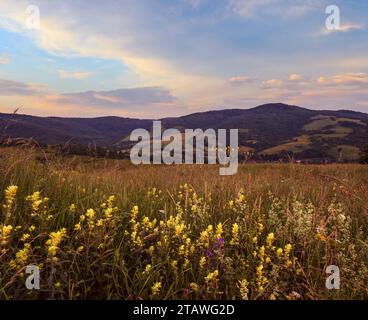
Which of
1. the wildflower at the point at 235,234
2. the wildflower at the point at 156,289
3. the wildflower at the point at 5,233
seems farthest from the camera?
the wildflower at the point at 235,234

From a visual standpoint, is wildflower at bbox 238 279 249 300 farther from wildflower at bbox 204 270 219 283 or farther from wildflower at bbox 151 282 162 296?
wildflower at bbox 151 282 162 296

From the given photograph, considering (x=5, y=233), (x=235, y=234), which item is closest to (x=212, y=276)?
(x=235, y=234)

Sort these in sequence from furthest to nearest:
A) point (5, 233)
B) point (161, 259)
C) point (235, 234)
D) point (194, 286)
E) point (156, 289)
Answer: point (235, 234)
point (161, 259)
point (194, 286)
point (156, 289)
point (5, 233)

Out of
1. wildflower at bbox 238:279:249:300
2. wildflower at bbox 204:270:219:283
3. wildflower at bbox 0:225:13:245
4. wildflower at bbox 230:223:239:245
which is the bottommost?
wildflower at bbox 238:279:249:300

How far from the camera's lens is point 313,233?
354cm

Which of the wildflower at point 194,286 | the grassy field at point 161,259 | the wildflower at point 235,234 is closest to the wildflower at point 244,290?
the grassy field at point 161,259

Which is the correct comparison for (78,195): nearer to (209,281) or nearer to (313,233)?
(209,281)

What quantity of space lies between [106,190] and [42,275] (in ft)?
7.74

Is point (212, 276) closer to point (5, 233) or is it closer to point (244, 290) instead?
point (244, 290)

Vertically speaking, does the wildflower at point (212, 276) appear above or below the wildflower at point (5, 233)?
below

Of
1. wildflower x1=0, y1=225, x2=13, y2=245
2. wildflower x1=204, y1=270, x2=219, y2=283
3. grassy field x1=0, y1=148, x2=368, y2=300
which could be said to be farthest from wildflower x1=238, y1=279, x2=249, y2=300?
wildflower x1=0, y1=225, x2=13, y2=245

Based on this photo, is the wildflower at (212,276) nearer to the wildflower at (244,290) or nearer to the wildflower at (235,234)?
the wildflower at (244,290)
